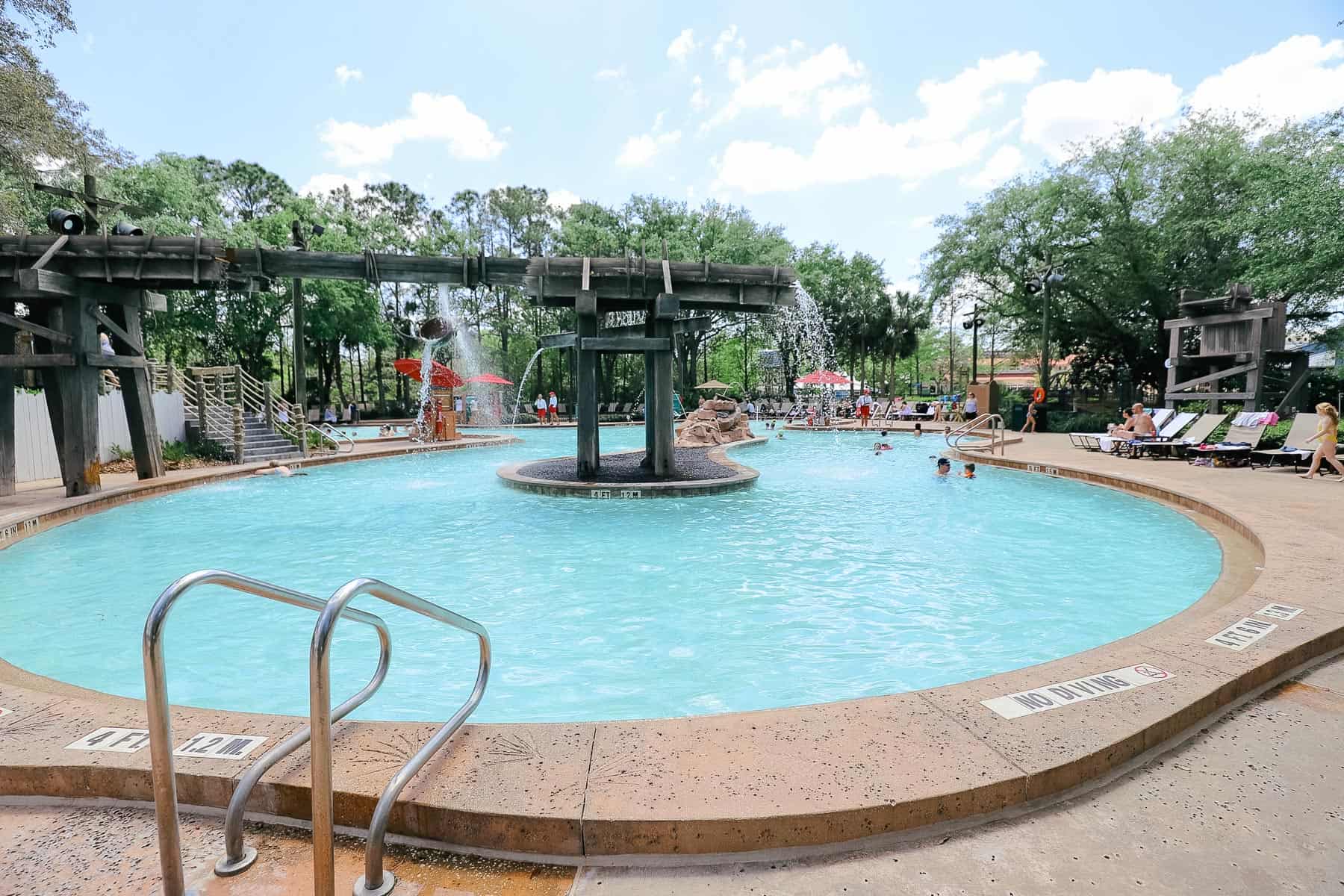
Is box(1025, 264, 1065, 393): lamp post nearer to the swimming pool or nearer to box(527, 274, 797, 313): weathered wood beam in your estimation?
box(527, 274, 797, 313): weathered wood beam

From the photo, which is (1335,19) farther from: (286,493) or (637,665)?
(286,493)

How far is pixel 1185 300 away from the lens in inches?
754

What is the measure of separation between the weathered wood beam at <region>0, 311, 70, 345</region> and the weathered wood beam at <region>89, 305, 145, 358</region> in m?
0.74

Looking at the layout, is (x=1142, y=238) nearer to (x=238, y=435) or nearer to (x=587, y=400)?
(x=587, y=400)

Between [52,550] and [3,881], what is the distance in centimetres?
859

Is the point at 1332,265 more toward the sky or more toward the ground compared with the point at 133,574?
more toward the sky

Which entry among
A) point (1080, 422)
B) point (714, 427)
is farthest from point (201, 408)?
point (1080, 422)

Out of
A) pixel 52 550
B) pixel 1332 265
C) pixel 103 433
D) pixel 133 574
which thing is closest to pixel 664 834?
pixel 133 574

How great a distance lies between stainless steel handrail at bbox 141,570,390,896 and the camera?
185 cm

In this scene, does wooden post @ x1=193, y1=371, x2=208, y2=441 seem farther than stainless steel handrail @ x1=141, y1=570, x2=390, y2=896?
Yes

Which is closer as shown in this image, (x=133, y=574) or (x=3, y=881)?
(x=3, y=881)

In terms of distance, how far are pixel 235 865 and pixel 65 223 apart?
43.9 ft

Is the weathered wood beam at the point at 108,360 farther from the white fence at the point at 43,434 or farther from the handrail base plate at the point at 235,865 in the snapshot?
the handrail base plate at the point at 235,865

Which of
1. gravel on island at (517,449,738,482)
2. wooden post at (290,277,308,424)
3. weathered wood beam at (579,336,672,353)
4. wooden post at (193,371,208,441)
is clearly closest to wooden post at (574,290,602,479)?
weathered wood beam at (579,336,672,353)
